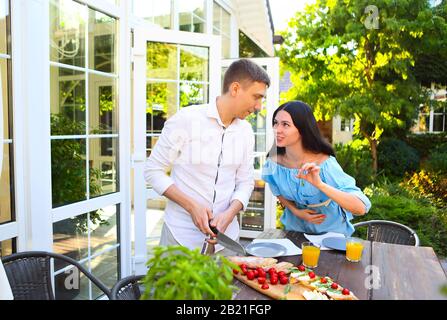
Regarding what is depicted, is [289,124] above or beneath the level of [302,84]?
beneath

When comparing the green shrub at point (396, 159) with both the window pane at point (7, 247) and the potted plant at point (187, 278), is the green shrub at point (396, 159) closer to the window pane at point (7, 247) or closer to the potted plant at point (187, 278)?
the window pane at point (7, 247)

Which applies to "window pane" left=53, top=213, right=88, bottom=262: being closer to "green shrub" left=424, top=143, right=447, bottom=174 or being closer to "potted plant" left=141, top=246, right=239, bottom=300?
"potted plant" left=141, top=246, right=239, bottom=300

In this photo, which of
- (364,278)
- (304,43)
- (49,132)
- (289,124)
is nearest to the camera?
(364,278)

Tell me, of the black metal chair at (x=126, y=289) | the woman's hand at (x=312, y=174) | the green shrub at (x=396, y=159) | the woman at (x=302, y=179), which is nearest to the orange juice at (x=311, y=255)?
the woman's hand at (x=312, y=174)

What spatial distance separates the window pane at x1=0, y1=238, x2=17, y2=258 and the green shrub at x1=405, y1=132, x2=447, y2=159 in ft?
39.4

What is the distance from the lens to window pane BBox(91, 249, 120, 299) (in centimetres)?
338

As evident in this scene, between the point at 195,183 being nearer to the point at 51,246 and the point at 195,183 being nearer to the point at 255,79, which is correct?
the point at 255,79

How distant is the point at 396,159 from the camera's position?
10547 mm

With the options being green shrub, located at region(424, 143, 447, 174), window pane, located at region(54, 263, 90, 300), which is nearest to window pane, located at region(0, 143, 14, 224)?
window pane, located at region(54, 263, 90, 300)

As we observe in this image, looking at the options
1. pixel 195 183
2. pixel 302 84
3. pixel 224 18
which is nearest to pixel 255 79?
pixel 195 183

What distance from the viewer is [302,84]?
8.38m

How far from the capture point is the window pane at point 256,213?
564 cm

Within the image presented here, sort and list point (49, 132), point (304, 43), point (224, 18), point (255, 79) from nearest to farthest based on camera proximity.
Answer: point (255, 79)
point (49, 132)
point (224, 18)
point (304, 43)
